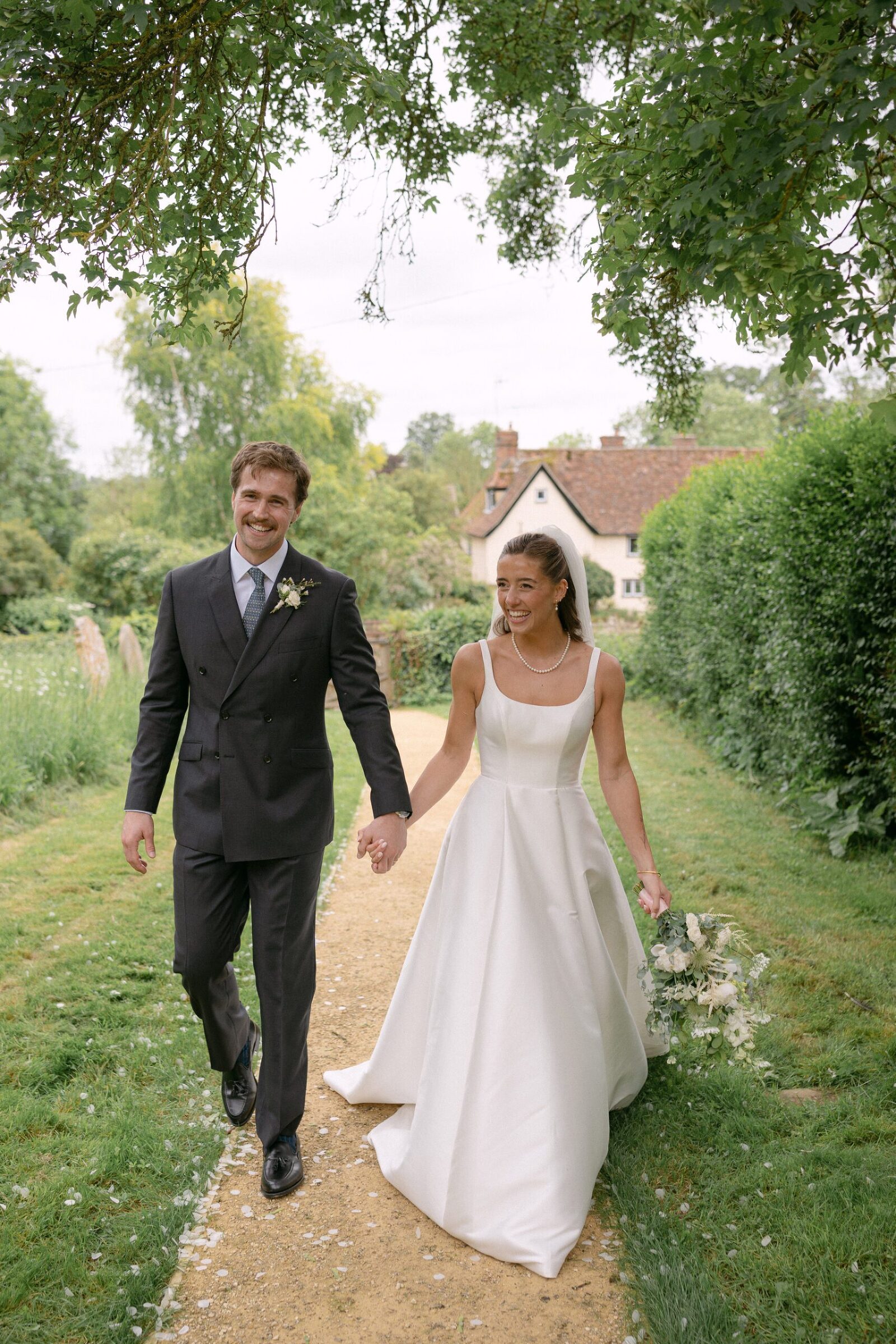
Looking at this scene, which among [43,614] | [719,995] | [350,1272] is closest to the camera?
[350,1272]

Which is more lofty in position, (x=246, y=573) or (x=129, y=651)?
(x=246, y=573)

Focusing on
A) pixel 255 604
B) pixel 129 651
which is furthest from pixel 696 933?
pixel 129 651

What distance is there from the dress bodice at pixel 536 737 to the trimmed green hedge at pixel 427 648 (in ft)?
50.0

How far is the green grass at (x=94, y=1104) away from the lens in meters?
3.06

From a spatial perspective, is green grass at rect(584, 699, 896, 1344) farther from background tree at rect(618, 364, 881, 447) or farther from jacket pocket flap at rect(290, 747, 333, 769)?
background tree at rect(618, 364, 881, 447)

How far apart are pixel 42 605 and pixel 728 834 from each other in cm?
2144

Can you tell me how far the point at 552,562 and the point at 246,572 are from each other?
3.67ft

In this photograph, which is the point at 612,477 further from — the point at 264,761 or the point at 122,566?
the point at 264,761

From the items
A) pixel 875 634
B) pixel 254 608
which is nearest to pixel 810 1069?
pixel 254 608

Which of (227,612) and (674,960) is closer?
(674,960)

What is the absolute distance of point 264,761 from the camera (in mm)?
3598

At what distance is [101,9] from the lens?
341 centimetres

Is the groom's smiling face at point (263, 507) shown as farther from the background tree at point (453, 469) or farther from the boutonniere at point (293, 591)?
the background tree at point (453, 469)

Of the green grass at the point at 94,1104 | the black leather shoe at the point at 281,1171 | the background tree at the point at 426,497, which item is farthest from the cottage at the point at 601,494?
the black leather shoe at the point at 281,1171
